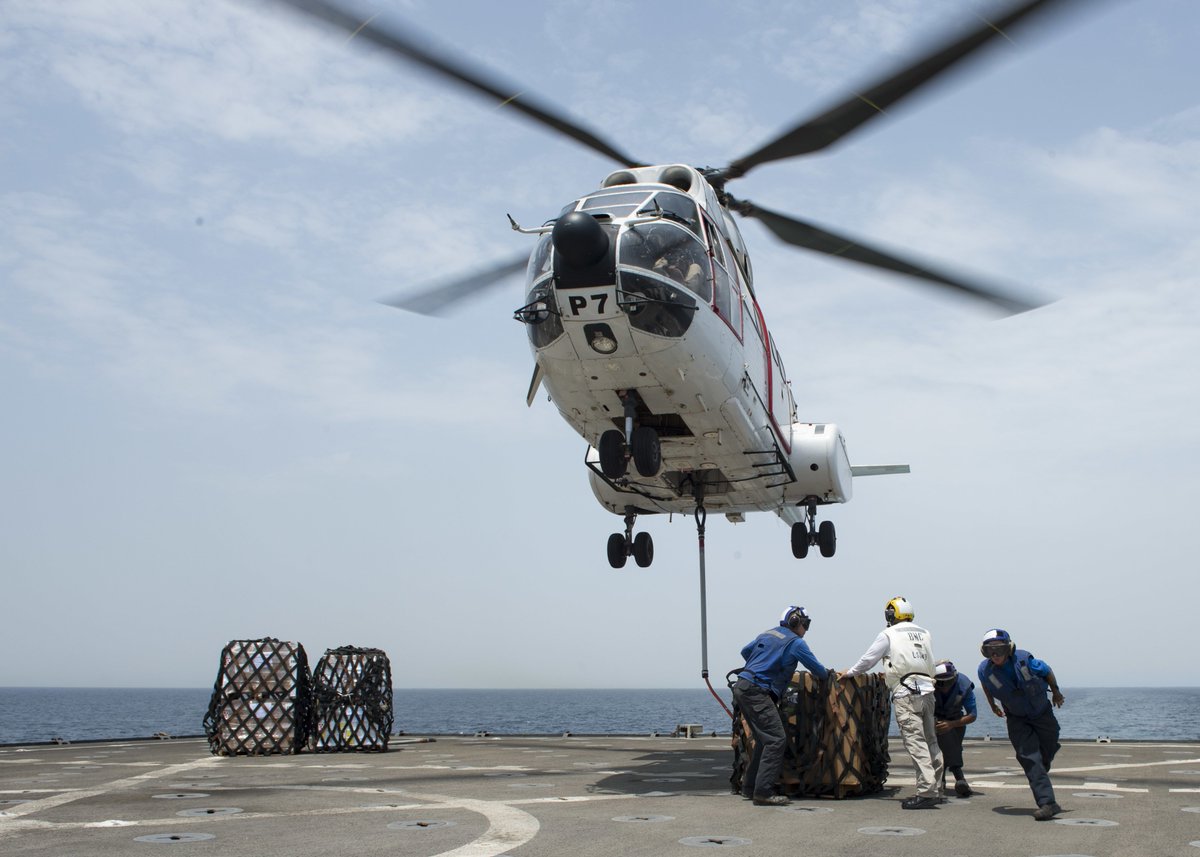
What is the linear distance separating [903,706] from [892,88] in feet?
20.2

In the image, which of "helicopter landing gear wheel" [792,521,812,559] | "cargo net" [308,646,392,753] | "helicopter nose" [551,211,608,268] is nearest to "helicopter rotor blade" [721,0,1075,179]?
"helicopter nose" [551,211,608,268]

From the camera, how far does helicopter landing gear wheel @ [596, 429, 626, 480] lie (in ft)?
39.4

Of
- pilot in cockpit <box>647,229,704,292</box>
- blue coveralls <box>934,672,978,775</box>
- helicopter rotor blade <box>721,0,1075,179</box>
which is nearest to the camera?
helicopter rotor blade <box>721,0,1075,179</box>

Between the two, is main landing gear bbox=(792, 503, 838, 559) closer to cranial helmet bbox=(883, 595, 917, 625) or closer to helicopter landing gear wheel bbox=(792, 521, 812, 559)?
helicopter landing gear wheel bbox=(792, 521, 812, 559)

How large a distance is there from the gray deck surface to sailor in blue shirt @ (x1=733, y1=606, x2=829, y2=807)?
0.31 meters

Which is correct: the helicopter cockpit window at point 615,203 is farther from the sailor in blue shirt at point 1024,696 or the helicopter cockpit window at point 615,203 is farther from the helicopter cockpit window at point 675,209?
the sailor in blue shirt at point 1024,696

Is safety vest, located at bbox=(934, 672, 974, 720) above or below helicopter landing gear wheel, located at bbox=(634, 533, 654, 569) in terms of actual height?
below

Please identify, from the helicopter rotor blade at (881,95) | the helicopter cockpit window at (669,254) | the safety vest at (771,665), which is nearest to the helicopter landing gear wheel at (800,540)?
the helicopter rotor blade at (881,95)

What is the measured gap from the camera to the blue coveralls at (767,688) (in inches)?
362

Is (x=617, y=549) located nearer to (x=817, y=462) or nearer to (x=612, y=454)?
(x=817, y=462)

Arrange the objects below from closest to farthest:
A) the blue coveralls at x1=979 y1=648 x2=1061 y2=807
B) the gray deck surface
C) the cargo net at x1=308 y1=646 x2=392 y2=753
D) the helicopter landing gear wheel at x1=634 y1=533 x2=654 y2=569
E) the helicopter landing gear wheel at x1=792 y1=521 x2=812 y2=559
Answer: the gray deck surface < the blue coveralls at x1=979 y1=648 x2=1061 y2=807 < the cargo net at x1=308 y1=646 x2=392 y2=753 < the helicopter landing gear wheel at x1=634 y1=533 x2=654 y2=569 < the helicopter landing gear wheel at x1=792 y1=521 x2=812 y2=559

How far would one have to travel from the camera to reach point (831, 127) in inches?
455

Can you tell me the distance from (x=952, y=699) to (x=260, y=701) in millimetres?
11603

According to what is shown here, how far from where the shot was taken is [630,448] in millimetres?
11734
